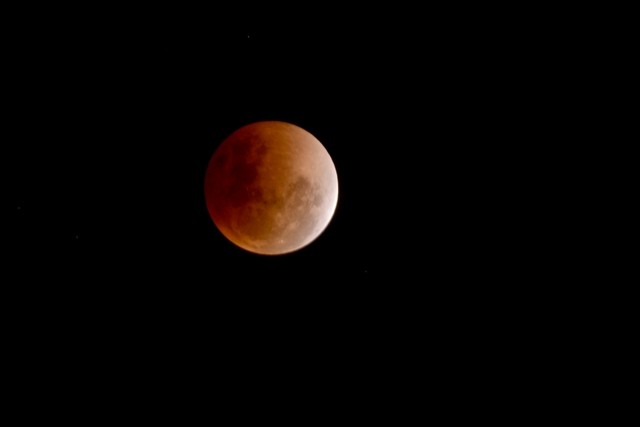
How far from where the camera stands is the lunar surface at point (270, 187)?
4754 millimetres

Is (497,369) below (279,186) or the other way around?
the other way around

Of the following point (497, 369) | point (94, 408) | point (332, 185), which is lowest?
point (332, 185)

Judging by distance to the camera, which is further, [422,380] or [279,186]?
[422,380]

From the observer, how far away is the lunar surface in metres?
4.75

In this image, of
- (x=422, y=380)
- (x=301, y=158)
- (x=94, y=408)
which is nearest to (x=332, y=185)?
(x=301, y=158)

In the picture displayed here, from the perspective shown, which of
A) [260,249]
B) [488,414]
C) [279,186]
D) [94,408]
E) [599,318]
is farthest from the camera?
[488,414]

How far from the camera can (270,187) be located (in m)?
4.72

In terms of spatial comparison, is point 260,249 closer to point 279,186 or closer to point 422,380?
point 279,186

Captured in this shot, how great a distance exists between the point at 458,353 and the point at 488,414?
63.6 inches

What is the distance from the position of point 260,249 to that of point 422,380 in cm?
1011

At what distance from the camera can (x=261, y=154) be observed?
481 centimetres

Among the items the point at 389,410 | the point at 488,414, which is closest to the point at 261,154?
the point at 389,410

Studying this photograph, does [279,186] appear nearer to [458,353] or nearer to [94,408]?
[94,408]

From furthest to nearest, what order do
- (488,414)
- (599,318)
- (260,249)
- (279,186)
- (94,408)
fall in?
(488,414) < (599,318) < (94,408) < (260,249) < (279,186)
